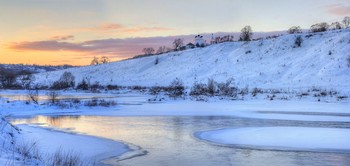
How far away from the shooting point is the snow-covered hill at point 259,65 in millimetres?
54125

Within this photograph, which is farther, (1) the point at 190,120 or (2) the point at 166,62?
(2) the point at 166,62

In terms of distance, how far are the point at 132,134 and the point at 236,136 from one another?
4060mm

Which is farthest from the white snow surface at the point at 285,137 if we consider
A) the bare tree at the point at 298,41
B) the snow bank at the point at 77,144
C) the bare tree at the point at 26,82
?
the bare tree at the point at 298,41

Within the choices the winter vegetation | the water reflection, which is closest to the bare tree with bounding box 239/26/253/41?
the winter vegetation

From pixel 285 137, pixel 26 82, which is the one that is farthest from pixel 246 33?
pixel 285 137

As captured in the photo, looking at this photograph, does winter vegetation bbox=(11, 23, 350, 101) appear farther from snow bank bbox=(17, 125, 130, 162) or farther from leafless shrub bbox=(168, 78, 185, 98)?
snow bank bbox=(17, 125, 130, 162)

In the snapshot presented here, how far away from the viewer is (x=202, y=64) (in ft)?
279

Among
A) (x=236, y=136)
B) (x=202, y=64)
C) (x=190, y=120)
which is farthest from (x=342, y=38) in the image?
(x=236, y=136)

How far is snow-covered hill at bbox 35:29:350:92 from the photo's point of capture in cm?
5412

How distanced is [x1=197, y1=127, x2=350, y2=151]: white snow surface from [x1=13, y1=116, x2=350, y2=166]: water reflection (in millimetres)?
982

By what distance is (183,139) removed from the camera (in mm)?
15422

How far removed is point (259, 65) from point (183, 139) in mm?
57143

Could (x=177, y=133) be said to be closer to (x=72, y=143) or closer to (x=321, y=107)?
(x=72, y=143)

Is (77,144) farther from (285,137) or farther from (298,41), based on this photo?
(298,41)
